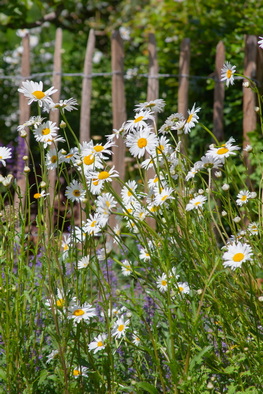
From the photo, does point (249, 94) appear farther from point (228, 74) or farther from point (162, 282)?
point (162, 282)

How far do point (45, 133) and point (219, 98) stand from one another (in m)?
3.07

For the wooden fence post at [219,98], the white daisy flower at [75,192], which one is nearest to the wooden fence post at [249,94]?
the wooden fence post at [219,98]

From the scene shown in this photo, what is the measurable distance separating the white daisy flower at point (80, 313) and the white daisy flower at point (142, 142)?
0.47 metres

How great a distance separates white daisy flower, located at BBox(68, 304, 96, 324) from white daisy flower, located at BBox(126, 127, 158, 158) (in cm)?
47

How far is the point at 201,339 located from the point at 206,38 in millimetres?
4001

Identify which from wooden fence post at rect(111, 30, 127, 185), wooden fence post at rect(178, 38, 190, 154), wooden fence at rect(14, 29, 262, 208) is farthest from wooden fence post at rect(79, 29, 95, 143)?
wooden fence post at rect(178, 38, 190, 154)

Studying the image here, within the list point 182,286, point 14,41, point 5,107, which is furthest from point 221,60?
point 14,41

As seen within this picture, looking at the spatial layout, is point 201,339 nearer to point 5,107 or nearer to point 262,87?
point 262,87

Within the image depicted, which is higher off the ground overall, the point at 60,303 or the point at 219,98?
the point at 219,98

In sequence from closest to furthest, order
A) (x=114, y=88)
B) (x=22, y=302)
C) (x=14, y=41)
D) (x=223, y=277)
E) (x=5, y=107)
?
(x=223, y=277) < (x=22, y=302) < (x=114, y=88) < (x=5, y=107) < (x=14, y=41)

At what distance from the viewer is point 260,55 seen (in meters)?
4.61

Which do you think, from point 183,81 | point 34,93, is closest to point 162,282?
point 34,93

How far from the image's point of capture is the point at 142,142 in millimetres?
1620

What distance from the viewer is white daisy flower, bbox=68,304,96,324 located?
64.5 inches
